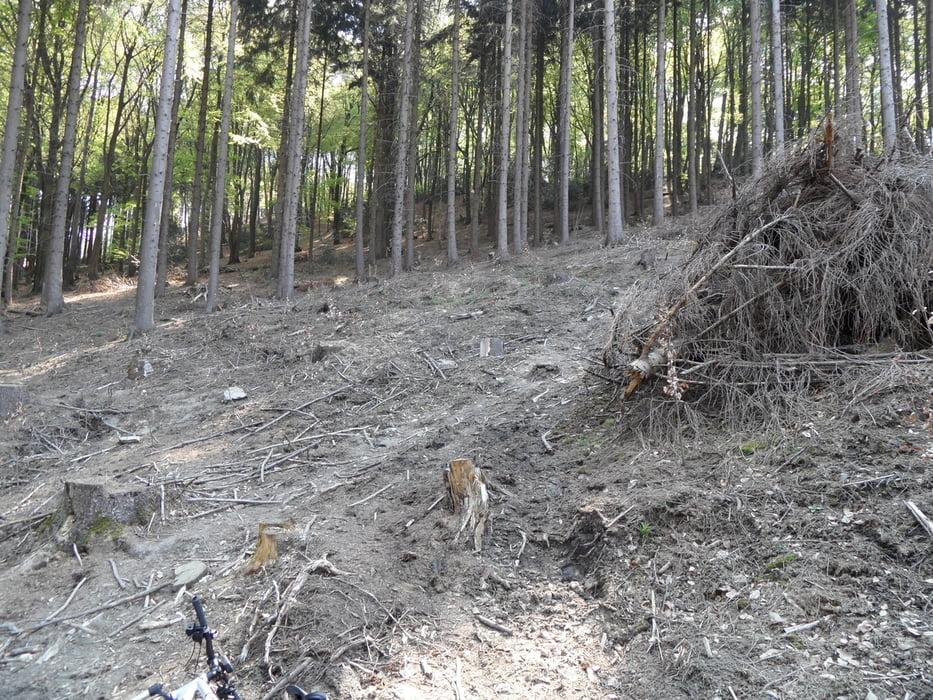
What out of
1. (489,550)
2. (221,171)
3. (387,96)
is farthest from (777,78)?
(489,550)

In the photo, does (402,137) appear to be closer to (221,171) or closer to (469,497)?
(221,171)

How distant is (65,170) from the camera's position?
59.7 feet

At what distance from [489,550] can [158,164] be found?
13.2 meters

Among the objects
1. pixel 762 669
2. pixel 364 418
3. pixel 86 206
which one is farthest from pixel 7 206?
pixel 86 206

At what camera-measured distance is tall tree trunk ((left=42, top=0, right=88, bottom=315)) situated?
17.5 meters

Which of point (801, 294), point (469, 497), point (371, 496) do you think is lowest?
point (371, 496)

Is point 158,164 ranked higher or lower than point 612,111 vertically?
lower

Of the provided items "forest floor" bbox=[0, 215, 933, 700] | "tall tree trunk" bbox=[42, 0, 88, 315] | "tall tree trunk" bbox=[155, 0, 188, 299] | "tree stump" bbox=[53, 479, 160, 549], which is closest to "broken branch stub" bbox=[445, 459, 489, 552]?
"forest floor" bbox=[0, 215, 933, 700]

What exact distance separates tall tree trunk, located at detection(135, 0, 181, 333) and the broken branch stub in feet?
38.8

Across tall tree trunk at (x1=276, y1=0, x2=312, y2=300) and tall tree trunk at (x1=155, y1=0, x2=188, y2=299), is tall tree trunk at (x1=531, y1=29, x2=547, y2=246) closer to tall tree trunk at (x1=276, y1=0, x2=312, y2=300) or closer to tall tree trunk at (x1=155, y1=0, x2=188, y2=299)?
tall tree trunk at (x1=276, y1=0, x2=312, y2=300)

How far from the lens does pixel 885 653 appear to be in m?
3.31

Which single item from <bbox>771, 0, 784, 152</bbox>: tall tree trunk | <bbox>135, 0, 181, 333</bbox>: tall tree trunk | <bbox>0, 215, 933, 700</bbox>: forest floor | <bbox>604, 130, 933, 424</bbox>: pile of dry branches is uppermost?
<bbox>771, 0, 784, 152</bbox>: tall tree trunk

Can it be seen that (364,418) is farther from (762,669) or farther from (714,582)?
(762,669)

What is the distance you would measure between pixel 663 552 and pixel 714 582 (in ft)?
1.40
